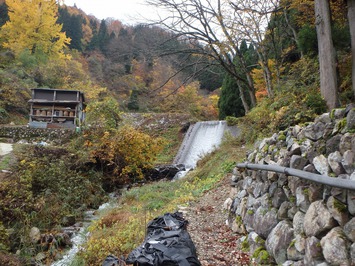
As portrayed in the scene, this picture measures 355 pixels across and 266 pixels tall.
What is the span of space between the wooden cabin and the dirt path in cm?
1500

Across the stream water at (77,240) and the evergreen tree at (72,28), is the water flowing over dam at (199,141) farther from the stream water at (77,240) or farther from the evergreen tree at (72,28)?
the evergreen tree at (72,28)

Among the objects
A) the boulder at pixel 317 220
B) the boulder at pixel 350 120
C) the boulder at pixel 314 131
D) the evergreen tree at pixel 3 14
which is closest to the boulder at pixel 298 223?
the boulder at pixel 317 220

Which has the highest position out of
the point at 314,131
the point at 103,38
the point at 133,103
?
the point at 103,38

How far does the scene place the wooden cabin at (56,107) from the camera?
63.1ft

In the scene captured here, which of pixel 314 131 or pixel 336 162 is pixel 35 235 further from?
pixel 336 162

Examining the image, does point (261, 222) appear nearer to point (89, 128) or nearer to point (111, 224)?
point (111, 224)

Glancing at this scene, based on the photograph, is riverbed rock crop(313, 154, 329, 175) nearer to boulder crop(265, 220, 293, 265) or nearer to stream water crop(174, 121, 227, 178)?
boulder crop(265, 220, 293, 265)

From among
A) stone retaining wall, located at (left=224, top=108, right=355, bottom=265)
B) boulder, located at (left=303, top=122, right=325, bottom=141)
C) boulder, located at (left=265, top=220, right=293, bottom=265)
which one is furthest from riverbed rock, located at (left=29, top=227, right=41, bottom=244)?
boulder, located at (left=303, top=122, right=325, bottom=141)

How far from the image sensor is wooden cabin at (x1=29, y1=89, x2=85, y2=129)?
63.1 ft

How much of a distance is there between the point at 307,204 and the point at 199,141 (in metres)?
14.7

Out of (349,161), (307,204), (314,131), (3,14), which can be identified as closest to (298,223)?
(307,204)

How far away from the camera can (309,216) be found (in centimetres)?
263

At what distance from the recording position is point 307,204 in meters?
2.76

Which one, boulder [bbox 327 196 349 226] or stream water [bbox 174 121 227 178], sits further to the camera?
stream water [bbox 174 121 227 178]
